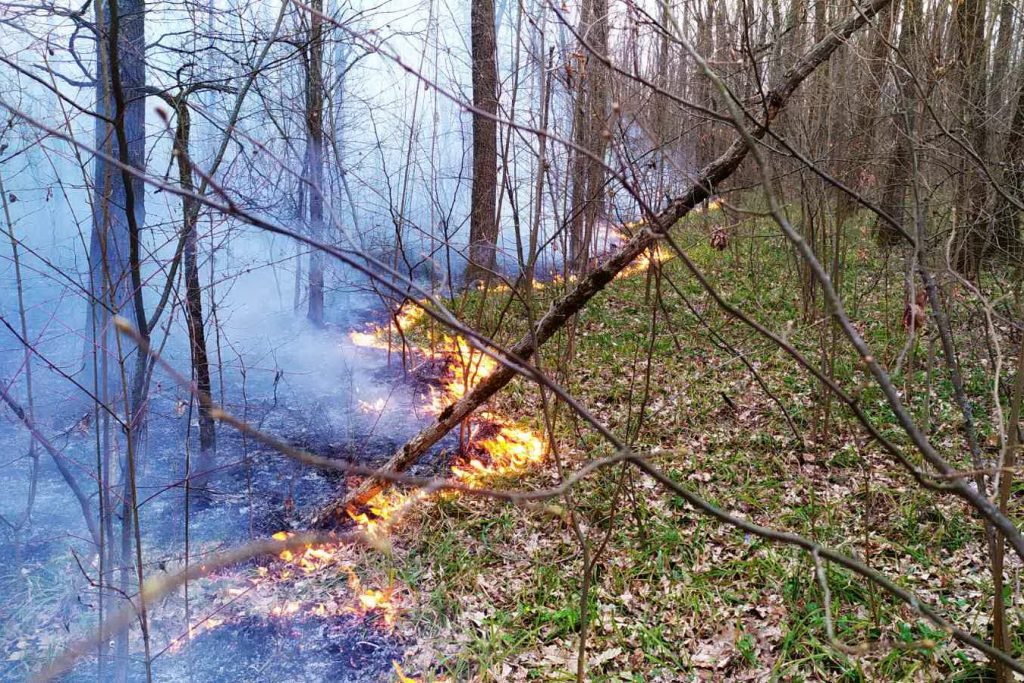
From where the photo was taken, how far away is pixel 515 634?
153 inches

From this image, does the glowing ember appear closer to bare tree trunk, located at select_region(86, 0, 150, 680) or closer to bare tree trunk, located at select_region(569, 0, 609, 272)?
bare tree trunk, located at select_region(86, 0, 150, 680)

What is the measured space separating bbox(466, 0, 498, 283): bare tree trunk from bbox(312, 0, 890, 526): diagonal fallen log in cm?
191

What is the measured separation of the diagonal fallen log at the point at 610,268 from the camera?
3.21 m

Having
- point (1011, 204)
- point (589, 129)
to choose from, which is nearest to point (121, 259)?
point (589, 129)

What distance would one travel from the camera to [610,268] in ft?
13.2

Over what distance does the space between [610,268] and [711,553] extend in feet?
5.98

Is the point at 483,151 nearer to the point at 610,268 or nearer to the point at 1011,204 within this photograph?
the point at 610,268

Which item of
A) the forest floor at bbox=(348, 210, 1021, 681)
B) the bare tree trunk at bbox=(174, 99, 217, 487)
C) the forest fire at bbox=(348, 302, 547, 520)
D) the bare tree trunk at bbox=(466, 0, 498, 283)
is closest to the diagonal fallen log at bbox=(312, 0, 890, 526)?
the forest fire at bbox=(348, 302, 547, 520)

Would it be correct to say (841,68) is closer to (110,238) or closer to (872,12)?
(872,12)

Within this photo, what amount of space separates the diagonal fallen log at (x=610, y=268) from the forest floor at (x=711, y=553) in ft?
1.09

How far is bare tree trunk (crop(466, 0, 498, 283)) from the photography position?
6547 mm

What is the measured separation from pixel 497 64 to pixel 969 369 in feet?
14.8

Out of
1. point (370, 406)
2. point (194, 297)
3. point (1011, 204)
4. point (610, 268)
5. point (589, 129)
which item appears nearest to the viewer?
point (610, 268)

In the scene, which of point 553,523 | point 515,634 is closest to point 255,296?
point 553,523
